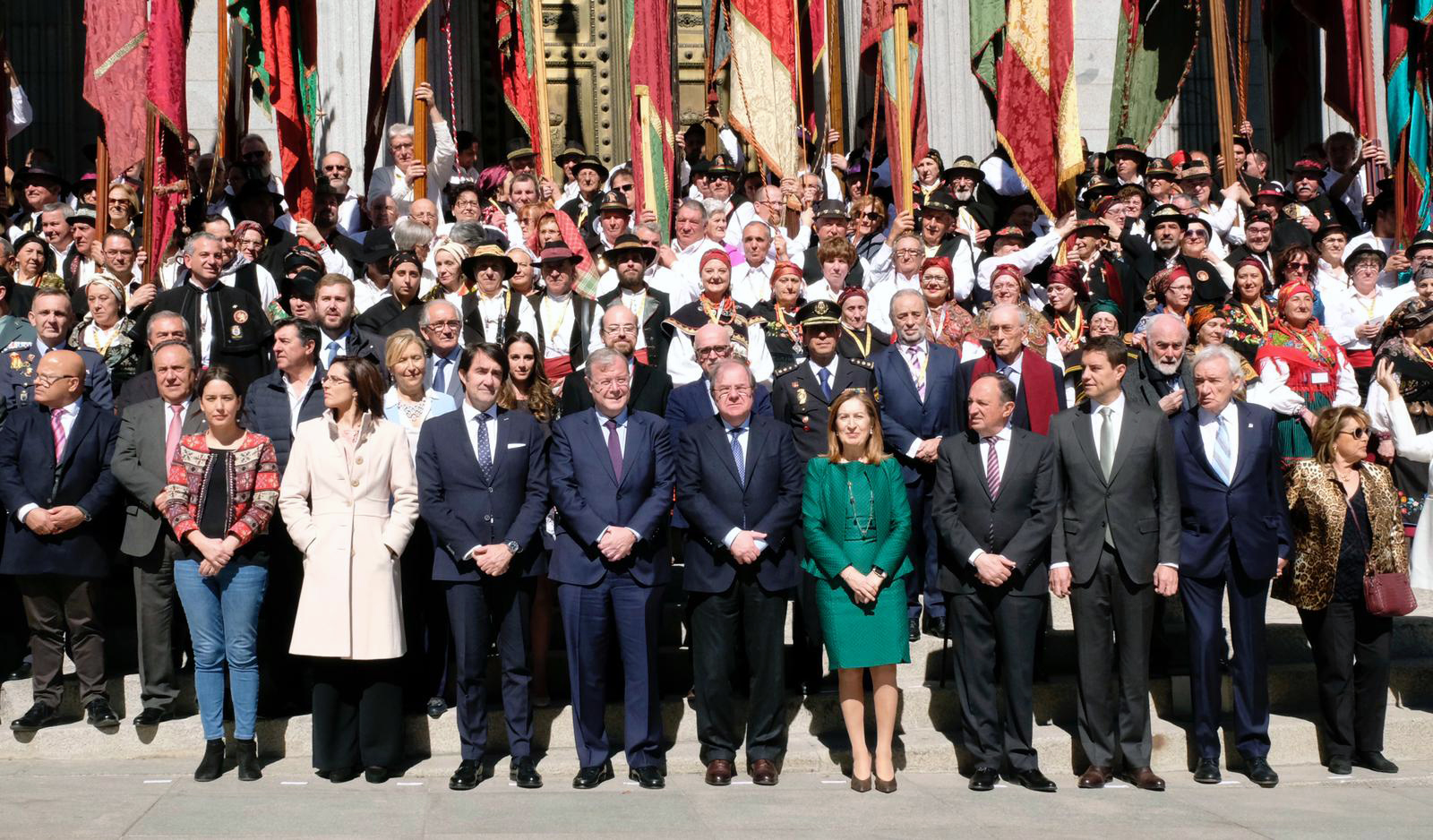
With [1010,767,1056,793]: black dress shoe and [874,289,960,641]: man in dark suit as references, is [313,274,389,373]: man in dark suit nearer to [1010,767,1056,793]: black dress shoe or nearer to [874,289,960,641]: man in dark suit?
[874,289,960,641]: man in dark suit

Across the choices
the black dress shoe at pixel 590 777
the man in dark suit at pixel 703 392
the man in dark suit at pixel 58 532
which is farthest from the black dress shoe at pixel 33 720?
the man in dark suit at pixel 703 392

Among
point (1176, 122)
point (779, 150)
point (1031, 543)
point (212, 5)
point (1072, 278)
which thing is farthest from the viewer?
point (1176, 122)

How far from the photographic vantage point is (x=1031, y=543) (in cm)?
752

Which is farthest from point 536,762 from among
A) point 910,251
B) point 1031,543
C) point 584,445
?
point 910,251

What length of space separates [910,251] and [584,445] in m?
3.66

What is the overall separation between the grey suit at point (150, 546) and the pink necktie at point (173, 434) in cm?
2

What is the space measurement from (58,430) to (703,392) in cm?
315

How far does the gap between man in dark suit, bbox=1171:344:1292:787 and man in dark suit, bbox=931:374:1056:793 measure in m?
0.72

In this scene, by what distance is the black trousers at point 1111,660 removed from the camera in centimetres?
764

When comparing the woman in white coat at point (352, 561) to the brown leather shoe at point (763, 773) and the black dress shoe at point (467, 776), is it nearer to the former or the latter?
the black dress shoe at point (467, 776)

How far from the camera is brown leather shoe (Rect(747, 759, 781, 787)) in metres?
7.50

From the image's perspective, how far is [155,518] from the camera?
782 cm

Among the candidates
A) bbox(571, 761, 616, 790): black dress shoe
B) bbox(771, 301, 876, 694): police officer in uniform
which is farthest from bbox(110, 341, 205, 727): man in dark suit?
bbox(771, 301, 876, 694): police officer in uniform

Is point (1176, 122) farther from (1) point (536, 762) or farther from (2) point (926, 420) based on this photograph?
(1) point (536, 762)
